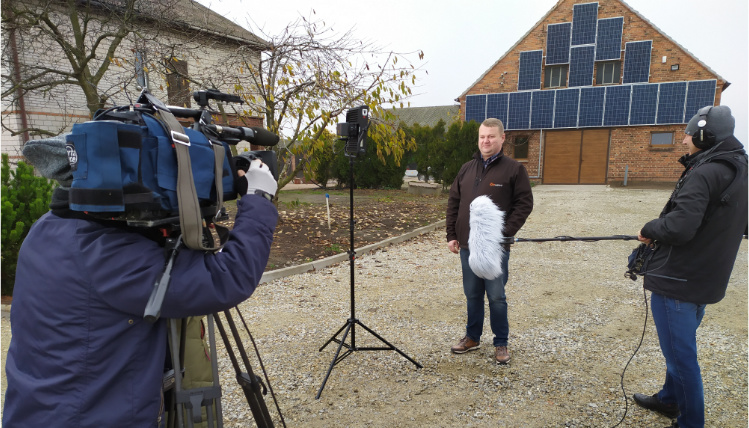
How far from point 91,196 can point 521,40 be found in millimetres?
23039

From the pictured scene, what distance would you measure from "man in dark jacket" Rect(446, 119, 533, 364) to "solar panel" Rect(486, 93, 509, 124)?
19074 millimetres

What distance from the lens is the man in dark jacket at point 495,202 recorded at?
10.6 ft

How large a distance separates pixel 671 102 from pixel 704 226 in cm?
2050

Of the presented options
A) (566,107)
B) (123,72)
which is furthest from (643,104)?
(123,72)

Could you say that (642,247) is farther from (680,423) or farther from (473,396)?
(473,396)

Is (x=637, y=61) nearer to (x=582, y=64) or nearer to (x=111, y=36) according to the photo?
(x=582, y=64)

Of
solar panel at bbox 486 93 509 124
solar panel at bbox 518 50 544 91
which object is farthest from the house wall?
solar panel at bbox 518 50 544 91

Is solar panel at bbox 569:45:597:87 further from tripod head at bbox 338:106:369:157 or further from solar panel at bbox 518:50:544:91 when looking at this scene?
tripod head at bbox 338:106:369:157

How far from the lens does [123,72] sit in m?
7.86

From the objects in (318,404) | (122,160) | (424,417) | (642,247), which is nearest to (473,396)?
(424,417)

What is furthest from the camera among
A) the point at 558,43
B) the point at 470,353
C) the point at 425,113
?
the point at 425,113

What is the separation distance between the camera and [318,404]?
114 inches

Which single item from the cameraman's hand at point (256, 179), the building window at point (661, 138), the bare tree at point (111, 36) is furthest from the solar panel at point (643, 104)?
the cameraman's hand at point (256, 179)

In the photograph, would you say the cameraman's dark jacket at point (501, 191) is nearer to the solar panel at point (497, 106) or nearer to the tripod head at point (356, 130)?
the tripod head at point (356, 130)
